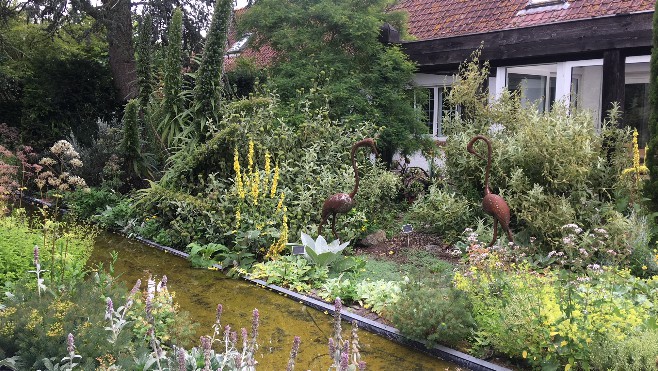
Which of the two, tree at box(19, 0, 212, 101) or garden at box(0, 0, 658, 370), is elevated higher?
tree at box(19, 0, 212, 101)

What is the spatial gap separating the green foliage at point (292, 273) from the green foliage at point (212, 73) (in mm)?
3370

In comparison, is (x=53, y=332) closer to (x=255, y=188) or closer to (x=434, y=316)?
(x=434, y=316)

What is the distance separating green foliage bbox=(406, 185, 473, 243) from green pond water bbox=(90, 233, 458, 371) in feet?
8.78

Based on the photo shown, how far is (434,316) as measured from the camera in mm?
4121

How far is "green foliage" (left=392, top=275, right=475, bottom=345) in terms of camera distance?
162 inches

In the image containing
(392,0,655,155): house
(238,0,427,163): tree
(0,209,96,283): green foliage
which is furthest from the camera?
(238,0,427,163): tree

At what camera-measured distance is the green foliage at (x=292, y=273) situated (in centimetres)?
570

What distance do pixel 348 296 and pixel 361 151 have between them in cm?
403

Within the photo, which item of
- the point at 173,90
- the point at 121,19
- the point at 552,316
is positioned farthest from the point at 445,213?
the point at 121,19

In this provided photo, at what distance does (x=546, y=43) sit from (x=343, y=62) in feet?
11.3

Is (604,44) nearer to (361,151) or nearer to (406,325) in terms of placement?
(361,151)

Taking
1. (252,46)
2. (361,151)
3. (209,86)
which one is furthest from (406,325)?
(252,46)

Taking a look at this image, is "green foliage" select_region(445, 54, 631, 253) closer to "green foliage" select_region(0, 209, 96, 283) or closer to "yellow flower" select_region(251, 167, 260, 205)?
"yellow flower" select_region(251, 167, 260, 205)

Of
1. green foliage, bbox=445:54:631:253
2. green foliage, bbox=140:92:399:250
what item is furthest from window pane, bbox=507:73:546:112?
green foliage, bbox=140:92:399:250
